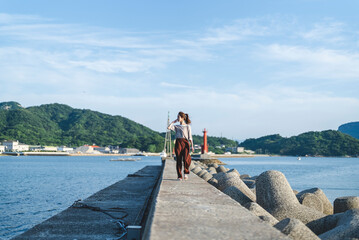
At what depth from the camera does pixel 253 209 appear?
18.8ft

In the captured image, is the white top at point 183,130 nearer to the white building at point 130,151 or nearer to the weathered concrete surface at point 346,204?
the weathered concrete surface at point 346,204

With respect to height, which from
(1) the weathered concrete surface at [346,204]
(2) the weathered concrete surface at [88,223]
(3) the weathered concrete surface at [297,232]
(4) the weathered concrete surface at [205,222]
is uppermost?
(4) the weathered concrete surface at [205,222]

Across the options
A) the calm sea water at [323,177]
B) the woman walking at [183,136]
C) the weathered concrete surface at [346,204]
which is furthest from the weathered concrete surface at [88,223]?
the calm sea water at [323,177]

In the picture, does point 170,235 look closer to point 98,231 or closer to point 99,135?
point 98,231

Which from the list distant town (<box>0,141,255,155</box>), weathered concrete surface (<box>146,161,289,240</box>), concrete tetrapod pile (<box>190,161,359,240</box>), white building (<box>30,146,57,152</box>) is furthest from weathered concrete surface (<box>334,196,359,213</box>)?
white building (<box>30,146,57,152</box>)

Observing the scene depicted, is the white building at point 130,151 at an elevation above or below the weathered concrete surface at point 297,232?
above

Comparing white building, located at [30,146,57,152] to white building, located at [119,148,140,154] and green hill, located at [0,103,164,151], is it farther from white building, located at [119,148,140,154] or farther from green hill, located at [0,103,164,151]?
white building, located at [119,148,140,154]

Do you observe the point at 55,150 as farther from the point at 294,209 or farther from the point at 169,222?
the point at 169,222

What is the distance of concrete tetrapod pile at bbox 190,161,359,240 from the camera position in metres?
4.47

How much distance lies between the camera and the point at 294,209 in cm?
662

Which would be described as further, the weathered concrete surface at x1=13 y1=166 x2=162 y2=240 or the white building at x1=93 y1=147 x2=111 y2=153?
the white building at x1=93 y1=147 x2=111 y2=153

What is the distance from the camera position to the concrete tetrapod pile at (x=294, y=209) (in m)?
4.47

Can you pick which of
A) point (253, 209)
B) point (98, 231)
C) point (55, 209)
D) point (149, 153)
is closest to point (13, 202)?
point (55, 209)

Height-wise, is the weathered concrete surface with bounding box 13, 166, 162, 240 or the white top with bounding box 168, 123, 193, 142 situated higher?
the white top with bounding box 168, 123, 193, 142
